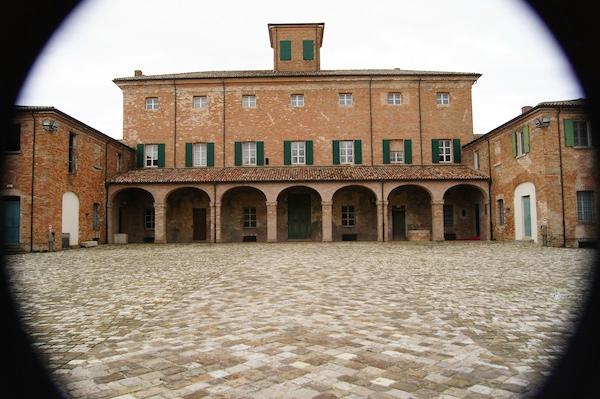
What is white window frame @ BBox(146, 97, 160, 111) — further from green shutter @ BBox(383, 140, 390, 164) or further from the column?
green shutter @ BBox(383, 140, 390, 164)

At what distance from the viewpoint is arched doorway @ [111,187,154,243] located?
1030 inches

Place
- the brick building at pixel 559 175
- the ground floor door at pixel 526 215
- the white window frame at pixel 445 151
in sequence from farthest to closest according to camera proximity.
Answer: the white window frame at pixel 445 151
the ground floor door at pixel 526 215
the brick building at pixel 559 175

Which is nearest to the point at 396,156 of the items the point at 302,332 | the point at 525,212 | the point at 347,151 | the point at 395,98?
the point at 347,151

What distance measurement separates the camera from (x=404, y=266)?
11.6m

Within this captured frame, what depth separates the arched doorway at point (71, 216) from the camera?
1964 cm

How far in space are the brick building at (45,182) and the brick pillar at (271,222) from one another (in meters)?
9.84

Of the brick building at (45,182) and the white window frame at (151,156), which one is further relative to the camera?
the white window frame at (151,156)

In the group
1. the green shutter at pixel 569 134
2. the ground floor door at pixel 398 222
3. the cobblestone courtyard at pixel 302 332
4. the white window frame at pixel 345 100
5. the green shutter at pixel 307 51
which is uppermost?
the green shutter at pixel 307 51

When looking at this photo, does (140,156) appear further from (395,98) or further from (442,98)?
(442,98)

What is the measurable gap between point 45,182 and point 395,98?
20975 millimetres

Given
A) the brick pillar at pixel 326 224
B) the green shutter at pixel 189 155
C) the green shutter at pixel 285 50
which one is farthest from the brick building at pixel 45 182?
the green shutter at pixel 285 50

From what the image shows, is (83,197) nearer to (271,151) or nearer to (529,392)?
(271,151)

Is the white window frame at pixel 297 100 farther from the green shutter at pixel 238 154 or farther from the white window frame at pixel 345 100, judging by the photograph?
the green shutter at pixel 238 154

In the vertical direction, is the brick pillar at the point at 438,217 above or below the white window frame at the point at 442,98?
below
